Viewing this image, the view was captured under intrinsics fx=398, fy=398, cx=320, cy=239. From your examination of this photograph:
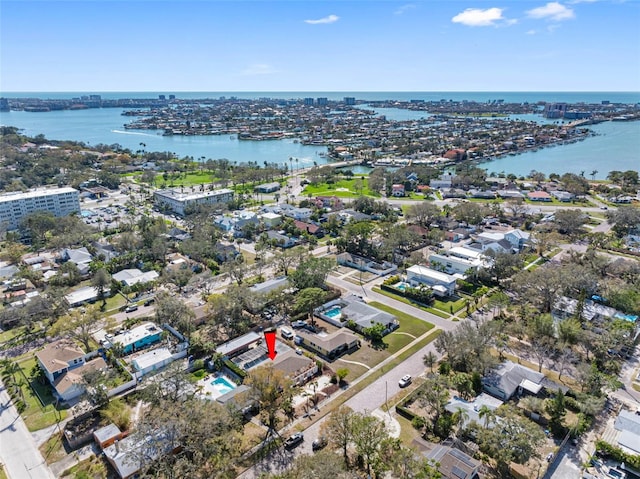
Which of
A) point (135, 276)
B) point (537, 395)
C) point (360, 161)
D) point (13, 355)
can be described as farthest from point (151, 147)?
point (537, 395)

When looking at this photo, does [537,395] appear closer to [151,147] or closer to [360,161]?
[360,161]

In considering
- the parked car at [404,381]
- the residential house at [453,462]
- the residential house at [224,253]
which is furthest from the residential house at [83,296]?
the residential house at [453,462]

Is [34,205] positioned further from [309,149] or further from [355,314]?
[309,149]

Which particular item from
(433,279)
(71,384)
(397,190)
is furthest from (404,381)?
(397,190)

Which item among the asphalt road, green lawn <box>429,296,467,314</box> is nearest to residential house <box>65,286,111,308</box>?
the asphalt road

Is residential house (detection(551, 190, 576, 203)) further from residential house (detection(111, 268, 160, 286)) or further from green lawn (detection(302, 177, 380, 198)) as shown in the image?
residential house (detection(111, 268, 160, 286))

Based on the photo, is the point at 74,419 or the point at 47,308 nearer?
the point at 74,419
